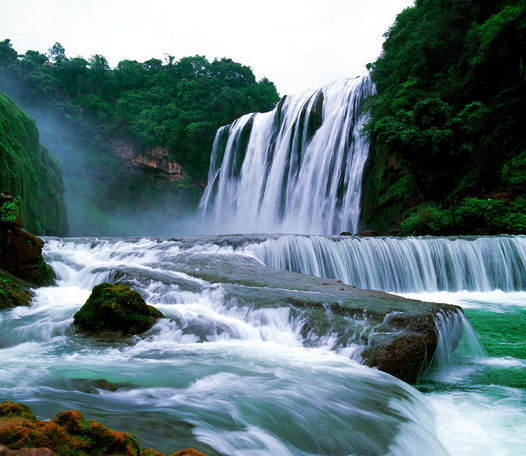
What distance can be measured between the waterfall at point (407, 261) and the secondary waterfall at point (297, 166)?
8613 mm

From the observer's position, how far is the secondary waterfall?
2012 centimetres

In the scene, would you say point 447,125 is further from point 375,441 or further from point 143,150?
point 143,150

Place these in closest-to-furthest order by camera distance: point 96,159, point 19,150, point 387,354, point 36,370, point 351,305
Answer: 1. point 36,370
2. point 387,354
3. point 351,305
4. point 19,150
5. point 96,159

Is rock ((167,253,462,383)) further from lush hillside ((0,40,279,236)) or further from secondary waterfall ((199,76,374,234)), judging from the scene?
lush hillside ((0,40,279,236))

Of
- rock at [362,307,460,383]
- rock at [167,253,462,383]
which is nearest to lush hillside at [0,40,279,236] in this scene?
rock at [167,253,462,383]

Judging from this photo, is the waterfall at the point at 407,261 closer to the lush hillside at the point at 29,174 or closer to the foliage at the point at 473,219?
the foliage at the point at 473,219

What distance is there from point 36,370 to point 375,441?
302cm

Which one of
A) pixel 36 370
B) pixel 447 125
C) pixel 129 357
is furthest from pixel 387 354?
pixel 447 125

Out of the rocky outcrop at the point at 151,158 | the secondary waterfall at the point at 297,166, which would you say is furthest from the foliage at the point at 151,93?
the secondary waterfall at the point at 297,166

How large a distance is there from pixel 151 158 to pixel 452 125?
2770 cm

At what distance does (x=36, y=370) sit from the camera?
11.3 ft

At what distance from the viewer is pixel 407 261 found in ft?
34.5

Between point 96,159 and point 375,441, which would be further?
point 96,159

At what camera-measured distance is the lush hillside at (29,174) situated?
46.2ft
